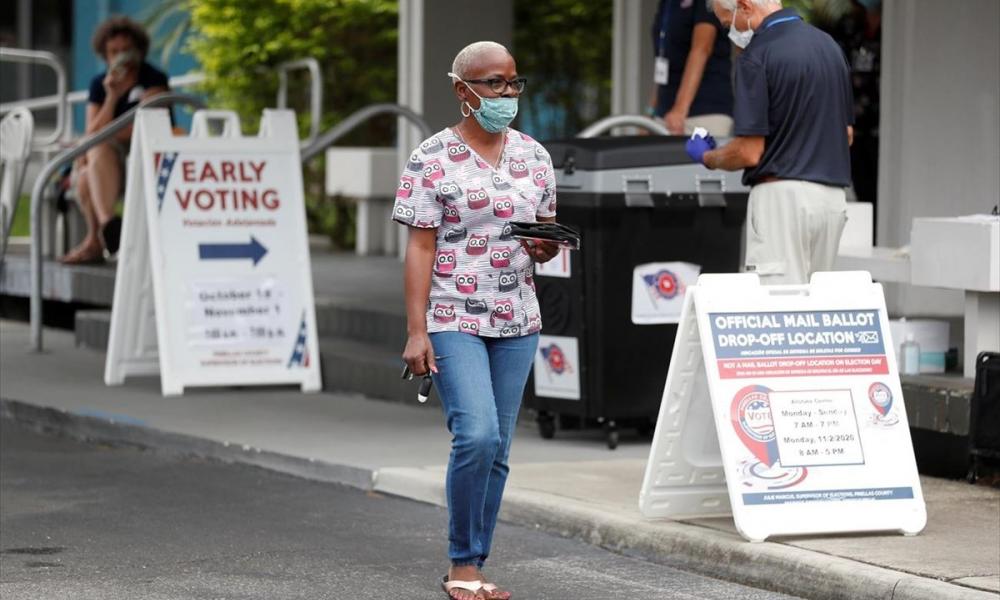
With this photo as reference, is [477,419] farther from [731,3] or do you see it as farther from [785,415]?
[731,3]

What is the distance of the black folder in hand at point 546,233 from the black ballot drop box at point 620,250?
305cm

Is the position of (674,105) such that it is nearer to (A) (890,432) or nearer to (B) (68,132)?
(A) (890,432)

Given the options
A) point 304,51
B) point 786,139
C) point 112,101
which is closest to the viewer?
point 786,139

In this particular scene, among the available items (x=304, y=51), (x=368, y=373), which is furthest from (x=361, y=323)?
(x=304, y=51)

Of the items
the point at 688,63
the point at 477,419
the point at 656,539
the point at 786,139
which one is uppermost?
the point at 688,63

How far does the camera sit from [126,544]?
7758 mm

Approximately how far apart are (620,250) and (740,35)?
1643 mm

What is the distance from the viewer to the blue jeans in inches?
252

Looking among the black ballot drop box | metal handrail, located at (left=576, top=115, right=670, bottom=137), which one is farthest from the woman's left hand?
metal handrail, located at (left=576, top=115, right=670, bottom=137)

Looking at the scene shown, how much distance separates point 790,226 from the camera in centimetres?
805

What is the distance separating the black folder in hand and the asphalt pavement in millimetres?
1326

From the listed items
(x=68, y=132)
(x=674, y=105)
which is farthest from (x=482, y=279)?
(x=68, y=132)

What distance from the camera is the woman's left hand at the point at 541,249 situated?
21.1 feet

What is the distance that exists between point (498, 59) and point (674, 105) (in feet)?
14.9
